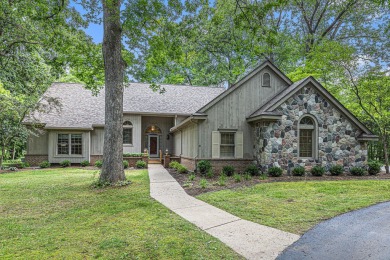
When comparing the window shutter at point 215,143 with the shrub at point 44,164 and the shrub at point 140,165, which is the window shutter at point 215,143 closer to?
the shrub at point 140,165

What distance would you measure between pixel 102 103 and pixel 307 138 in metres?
15.9

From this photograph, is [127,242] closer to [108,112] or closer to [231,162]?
[108,112]

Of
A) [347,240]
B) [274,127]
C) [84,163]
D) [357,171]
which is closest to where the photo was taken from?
[347,240]

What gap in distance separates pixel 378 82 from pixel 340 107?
3.04 meters

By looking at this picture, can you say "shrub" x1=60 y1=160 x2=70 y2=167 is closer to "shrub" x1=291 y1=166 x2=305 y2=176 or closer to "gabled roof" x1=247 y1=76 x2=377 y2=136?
"gabled roof" x1=247 y1=76 x2=377 y2=136

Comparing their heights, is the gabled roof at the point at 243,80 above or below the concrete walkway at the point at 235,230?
above

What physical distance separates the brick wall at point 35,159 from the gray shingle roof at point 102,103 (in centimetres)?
249

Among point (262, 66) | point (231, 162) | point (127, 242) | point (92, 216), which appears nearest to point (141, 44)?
point (262, 66)

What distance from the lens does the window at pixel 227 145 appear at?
13797mm

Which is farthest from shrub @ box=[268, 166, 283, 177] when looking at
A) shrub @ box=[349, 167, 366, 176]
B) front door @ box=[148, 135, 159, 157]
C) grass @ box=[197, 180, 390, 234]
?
front door @ box=[148, 135, 159, 157]

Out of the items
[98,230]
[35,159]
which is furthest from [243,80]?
[35,159]

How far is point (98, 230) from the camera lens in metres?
5.04

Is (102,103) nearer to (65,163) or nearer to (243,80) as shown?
(65,163)

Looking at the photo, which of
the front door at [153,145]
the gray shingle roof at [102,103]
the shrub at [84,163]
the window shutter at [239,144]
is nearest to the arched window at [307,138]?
the window shutter at [239,144]
